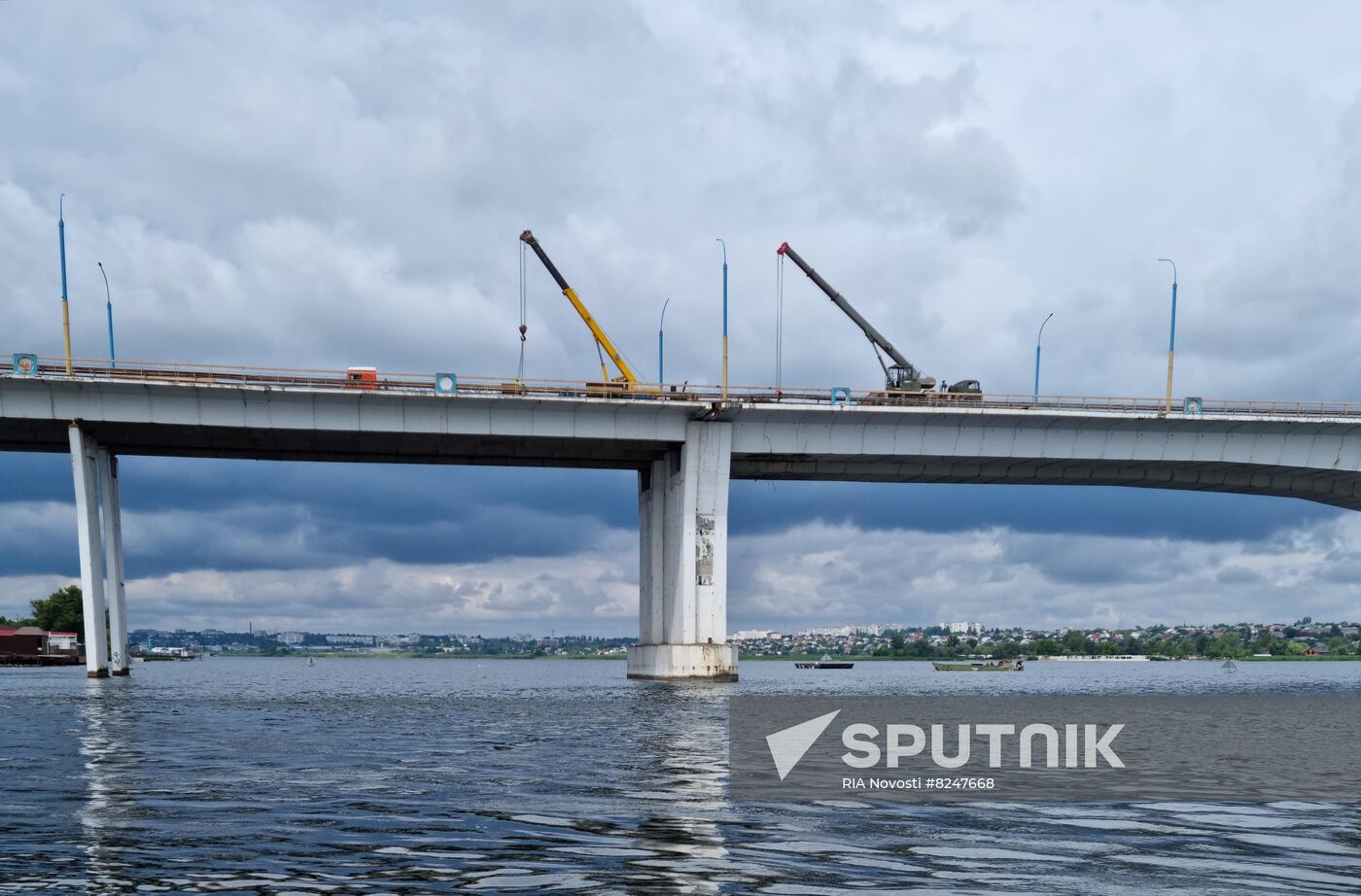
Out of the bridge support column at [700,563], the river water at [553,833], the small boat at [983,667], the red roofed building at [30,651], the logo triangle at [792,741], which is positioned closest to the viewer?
the river water at [553,833]

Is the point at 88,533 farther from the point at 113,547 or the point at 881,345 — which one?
the point at 881,345

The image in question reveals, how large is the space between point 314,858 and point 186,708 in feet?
122

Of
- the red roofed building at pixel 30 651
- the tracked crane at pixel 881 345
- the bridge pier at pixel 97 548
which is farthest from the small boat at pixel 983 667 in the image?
the red roofed building at pixel 30 651

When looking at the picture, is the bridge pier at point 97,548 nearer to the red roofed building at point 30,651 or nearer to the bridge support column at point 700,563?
the bridge support column at point 700,563

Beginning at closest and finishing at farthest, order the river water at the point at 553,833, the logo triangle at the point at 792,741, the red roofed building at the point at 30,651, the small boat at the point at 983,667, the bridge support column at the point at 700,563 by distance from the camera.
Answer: the river water at the point at 553,833 < the logo triangle at the point at 792,741 < the bridge support column at the point at 700,563 < the red roofed building at the point at 30,651 < the small boat at the point at 983,667

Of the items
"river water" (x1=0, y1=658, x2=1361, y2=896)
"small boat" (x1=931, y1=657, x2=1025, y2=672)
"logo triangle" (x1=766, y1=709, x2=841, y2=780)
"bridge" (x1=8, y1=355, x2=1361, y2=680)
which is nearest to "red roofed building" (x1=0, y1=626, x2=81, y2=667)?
"bridge" (x1=8, y1=355, x2=1361, y2=680)

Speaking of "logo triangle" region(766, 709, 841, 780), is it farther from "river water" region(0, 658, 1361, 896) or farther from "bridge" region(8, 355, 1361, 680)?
"bridge" region(8, 355, 1361, 680)

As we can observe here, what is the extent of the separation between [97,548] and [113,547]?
4.46 m

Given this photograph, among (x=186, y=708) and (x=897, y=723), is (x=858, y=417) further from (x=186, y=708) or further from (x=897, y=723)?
(x=186, y=708)

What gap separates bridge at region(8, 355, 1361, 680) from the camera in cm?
6712

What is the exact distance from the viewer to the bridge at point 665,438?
67125mm

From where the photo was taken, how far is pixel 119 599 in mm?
74438

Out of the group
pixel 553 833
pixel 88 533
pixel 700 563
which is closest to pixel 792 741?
pixel 553 833

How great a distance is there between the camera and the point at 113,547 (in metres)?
72.8
